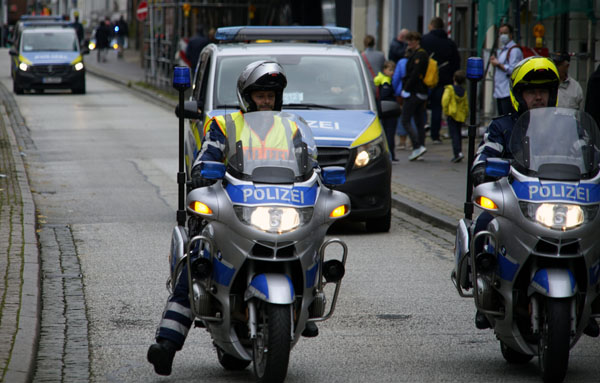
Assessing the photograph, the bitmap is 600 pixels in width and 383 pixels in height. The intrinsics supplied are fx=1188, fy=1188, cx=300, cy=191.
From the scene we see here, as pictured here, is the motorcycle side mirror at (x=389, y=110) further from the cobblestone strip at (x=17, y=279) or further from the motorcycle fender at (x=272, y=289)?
the motorcycle fender at (x=272, y=289)

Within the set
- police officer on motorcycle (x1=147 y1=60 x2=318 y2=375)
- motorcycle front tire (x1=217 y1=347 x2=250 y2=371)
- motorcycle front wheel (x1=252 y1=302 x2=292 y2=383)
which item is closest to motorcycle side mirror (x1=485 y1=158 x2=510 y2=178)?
police officer on motorcycle (x1=147 y1=60 x2=318 y2=375)

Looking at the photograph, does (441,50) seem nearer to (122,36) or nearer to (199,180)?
(199,180)

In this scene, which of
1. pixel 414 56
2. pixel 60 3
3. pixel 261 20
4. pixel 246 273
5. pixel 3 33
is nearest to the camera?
pixel 246 273

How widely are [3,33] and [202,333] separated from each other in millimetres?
79028

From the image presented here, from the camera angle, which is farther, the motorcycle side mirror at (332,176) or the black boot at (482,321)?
the black boot at (482,321)

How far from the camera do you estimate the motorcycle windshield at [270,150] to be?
5496 millimetres

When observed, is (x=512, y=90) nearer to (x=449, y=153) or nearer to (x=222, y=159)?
(x=222, y=159)

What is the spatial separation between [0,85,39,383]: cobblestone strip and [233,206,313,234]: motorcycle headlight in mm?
1379

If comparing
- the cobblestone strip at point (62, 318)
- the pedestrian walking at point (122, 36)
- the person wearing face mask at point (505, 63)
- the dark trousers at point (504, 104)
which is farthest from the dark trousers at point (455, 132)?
the pedestrian walking at point (122, 36)

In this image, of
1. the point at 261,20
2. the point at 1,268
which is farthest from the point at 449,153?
the point at 261,20

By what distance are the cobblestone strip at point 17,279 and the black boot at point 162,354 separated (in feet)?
2.11

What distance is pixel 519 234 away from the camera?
562 centimetres

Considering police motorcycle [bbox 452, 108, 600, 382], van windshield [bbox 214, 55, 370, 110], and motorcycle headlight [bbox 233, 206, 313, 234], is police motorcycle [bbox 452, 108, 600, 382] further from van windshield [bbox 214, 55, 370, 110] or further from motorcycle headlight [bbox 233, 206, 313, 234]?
van windshield [bbox 214, 55, 370, 110]

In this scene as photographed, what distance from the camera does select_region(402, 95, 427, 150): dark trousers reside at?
1792cm
